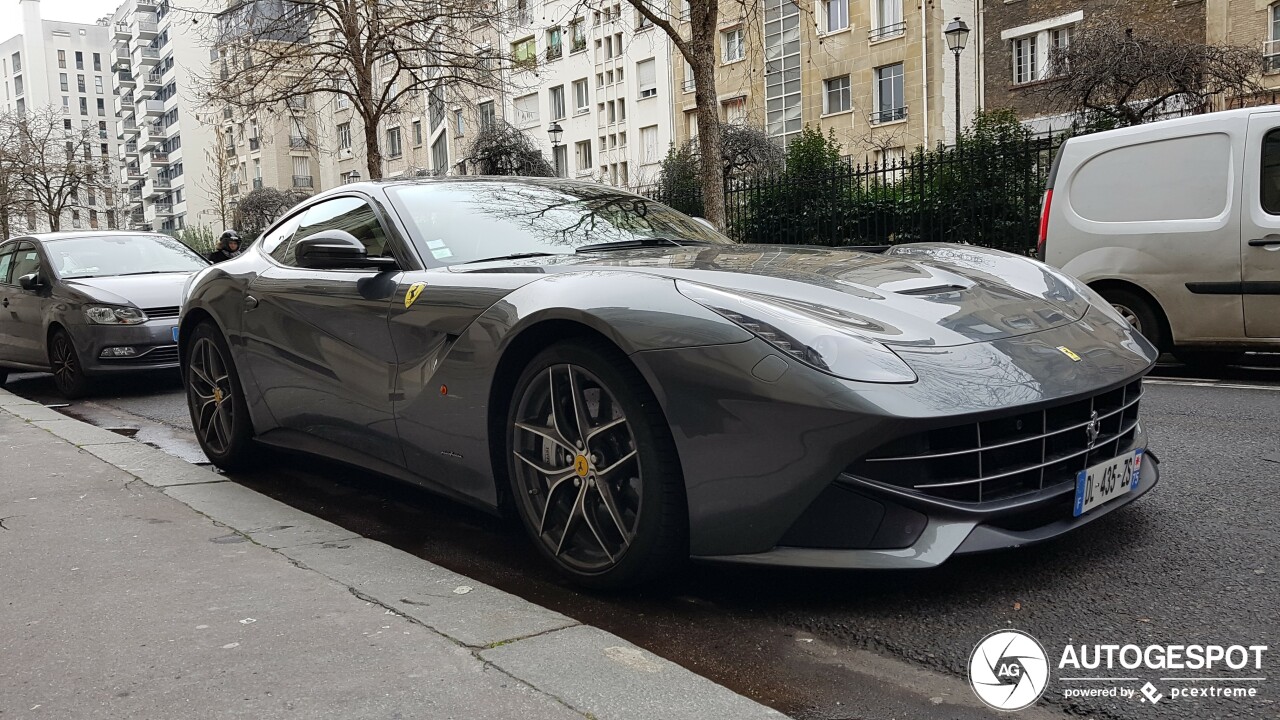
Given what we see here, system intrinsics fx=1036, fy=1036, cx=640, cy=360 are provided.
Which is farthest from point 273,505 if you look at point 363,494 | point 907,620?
point 907,620

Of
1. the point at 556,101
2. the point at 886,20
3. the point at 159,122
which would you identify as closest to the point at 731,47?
the point at 886,20

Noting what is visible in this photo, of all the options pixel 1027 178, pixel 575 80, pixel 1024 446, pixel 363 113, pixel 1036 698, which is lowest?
pixel 1036 698

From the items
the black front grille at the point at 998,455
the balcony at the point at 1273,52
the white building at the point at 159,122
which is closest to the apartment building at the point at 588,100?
the balcony at the point at 1273,52

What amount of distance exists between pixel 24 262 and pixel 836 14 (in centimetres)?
2995

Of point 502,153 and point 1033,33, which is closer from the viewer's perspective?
point 502,153

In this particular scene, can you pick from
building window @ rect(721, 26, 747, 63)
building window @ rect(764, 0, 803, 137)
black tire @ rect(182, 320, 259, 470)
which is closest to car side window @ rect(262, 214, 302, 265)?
black tire @ rect(182, 320, 259, 470)

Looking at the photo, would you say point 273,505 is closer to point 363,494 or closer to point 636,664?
point 363,494

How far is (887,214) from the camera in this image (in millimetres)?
14547

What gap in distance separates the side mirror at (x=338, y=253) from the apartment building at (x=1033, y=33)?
1078 inches

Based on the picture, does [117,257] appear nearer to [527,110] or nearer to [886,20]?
[886,20]

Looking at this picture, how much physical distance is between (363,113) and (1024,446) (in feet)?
57.2

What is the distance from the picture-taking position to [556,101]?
4834 centimetres

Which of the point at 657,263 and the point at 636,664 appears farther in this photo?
the point at 657,263

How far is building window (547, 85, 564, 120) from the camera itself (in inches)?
1889
